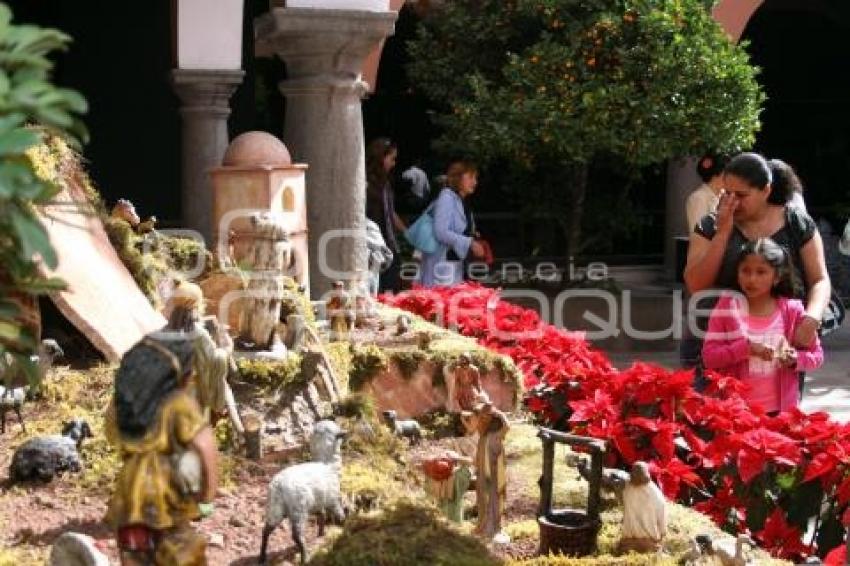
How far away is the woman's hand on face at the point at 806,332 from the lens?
4953mm

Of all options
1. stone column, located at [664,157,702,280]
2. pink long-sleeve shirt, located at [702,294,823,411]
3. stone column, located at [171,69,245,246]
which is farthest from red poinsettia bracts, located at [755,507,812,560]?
stone column, located at [664,157,702,280]

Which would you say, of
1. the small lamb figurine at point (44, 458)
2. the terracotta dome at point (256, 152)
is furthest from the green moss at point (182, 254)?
the small lamb figurine at point (44, 458)

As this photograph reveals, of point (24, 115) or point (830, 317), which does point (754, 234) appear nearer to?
point (830, 317)

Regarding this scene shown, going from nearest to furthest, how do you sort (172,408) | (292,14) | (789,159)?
(172,408), (292,14), (789,159)

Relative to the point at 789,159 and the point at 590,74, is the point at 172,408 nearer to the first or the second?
the point at 590,74

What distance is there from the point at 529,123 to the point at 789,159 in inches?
274

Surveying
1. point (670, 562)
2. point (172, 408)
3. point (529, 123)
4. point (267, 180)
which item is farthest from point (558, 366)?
point (529, 123)

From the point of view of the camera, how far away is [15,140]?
201 centimetres

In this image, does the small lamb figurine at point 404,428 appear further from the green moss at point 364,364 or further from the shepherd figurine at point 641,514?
the shepherd figurine at point 641,514

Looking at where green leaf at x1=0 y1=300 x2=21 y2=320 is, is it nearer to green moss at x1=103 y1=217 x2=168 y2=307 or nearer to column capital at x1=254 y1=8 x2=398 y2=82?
green moss at x1=103 y1=217 x2=168 y2=307

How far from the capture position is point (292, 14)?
24.0 ft

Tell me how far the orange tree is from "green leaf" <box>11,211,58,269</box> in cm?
871

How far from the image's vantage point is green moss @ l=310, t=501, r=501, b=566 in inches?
130

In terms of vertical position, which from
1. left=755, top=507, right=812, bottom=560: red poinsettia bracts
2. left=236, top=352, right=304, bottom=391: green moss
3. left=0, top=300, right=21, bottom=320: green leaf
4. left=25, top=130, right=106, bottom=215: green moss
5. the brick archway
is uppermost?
the brick archway
